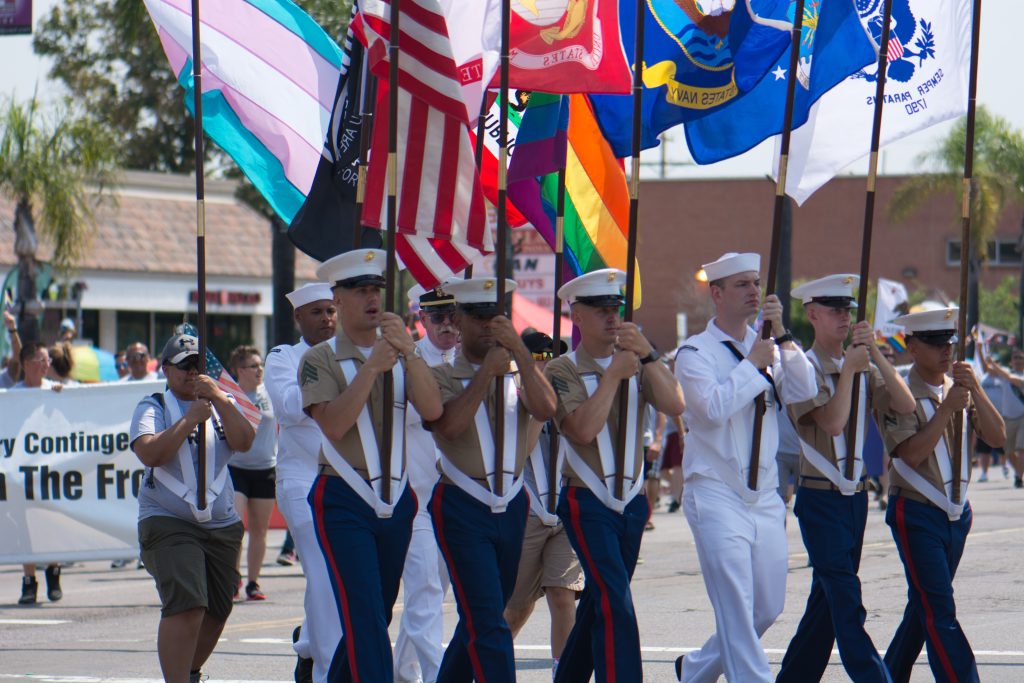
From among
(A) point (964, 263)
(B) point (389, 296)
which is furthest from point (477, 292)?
(A) point (964, 263)

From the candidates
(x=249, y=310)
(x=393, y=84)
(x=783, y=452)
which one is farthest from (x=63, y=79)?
(x=393, y=84)

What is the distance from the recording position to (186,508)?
27.2ft

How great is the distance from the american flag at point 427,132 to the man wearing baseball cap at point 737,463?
1685mm

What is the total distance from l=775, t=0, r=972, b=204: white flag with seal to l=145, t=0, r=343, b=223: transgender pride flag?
10.1 ft

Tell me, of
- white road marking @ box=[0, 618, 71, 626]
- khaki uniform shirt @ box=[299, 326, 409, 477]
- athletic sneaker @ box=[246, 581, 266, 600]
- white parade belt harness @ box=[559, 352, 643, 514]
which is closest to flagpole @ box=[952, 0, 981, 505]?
white parade belt harness @ box=[559, 352, 643, 514]

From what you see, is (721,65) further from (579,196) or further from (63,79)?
(63,79)

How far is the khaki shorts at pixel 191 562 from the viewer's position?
26.8 ft

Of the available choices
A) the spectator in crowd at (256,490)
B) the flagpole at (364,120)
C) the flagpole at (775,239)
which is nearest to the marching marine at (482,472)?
the flagpole at (775,239)

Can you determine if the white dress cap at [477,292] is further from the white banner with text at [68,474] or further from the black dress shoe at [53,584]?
the black dress shoe at [53,584]

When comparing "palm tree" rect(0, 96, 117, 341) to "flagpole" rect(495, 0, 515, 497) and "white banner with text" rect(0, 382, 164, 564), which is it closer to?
"white banner with text" rect(0, 382, 164, 564)

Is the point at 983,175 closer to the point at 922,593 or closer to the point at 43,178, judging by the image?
the point at 43,178

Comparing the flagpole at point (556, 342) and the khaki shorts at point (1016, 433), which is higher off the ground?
the flagpole at point (556, 342)

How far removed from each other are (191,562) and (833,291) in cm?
340

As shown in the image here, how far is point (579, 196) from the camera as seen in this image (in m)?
10.8
